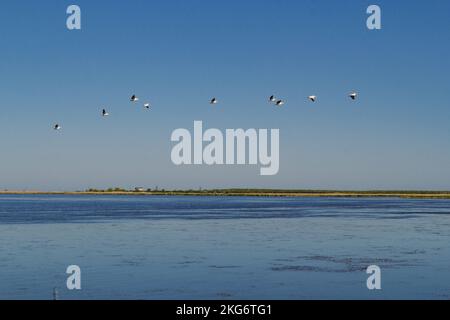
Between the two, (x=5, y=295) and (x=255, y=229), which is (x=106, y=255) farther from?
(x=255, y=229)

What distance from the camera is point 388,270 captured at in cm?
3216

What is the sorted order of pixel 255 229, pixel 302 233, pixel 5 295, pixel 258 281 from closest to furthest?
pixel 5 295
pixel 258 281
pixel 302 233
pixel 255 229

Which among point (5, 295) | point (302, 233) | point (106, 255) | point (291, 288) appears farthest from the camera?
point (302, 233)

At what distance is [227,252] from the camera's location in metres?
40.0

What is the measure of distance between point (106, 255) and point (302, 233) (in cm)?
2003

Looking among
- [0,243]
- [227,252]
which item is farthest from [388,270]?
[0,243]
